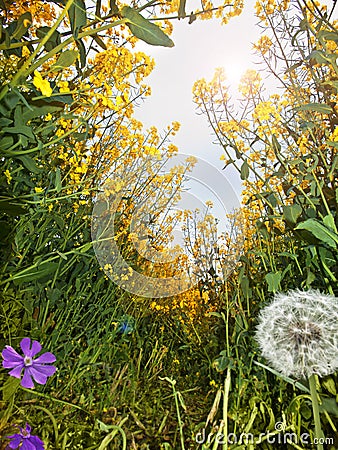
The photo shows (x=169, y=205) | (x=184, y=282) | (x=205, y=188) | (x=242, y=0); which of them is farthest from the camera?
(x=184, y=282)

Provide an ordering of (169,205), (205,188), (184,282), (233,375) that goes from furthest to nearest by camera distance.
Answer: (184,282) < (169,205) < (205,188) < (233,375)

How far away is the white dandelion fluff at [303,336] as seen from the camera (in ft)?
1.83

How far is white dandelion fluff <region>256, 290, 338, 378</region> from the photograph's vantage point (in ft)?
1.83

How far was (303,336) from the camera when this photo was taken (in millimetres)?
566

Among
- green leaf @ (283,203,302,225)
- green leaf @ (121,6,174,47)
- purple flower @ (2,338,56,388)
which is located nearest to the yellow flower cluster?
green leaf @ (283,203,302,225)

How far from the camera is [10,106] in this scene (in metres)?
0.61

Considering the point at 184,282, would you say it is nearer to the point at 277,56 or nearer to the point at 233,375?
the point at 233,375

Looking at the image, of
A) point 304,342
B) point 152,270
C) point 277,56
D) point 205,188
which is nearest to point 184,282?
point 152,270

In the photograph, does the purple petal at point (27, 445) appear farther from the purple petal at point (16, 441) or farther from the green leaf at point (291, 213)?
the green leaf at point (291, 213)

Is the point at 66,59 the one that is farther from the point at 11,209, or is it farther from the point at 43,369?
the point at 43,369

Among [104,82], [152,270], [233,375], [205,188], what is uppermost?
[205,188]

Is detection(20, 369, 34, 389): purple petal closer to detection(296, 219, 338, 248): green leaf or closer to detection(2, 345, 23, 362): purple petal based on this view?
detection(2, 345, 23, 362): purple petal

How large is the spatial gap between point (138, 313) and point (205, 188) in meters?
0.65

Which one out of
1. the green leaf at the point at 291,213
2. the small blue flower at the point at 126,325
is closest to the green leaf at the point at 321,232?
the green leaf at the point at 291,213
